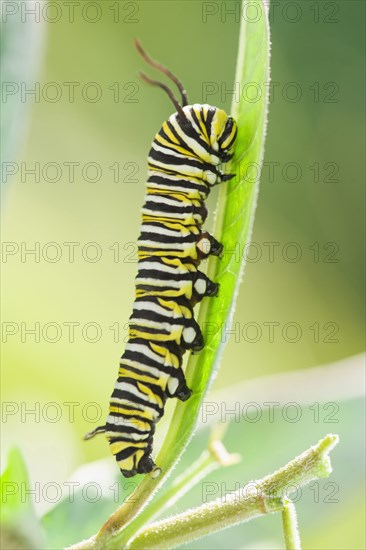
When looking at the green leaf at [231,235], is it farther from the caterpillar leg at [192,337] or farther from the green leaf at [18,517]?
the green leaf at [18,517]

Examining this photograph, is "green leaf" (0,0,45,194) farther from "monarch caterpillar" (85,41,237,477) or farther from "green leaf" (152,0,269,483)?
"green leaf" (152,0,269,483)

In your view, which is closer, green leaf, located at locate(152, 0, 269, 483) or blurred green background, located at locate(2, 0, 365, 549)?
green leaf, located at locate(152, 0, 269, 483)

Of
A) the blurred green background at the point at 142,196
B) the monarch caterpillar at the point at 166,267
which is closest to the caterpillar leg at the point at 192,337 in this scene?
the monarch caterpillar at the point at 166,267

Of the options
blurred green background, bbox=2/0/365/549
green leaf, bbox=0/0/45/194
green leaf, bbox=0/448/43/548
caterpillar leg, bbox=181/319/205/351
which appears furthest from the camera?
blurred green background, bbox=2/0/365/549

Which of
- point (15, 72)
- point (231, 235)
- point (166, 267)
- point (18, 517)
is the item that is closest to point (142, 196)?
point (166, 267)

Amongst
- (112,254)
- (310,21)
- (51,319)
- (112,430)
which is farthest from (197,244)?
(310,21)

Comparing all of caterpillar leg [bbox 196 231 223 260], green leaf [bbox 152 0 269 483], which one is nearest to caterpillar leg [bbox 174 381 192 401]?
green leaf [bbox 152 0 269 483]
